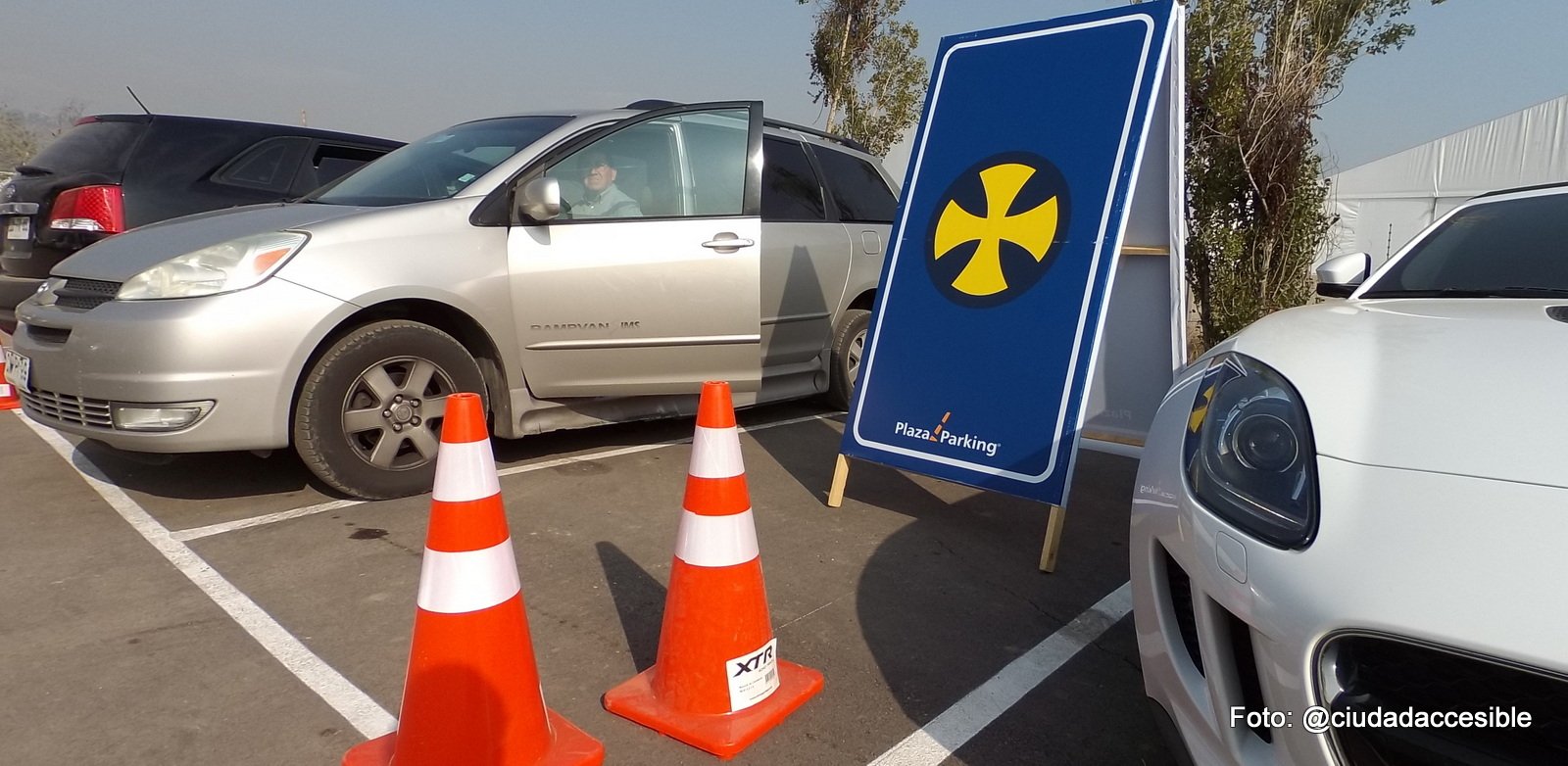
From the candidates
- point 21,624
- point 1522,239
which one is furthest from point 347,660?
point 1522,239

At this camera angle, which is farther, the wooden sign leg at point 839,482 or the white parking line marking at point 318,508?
the wooden sign leg at point 839,482

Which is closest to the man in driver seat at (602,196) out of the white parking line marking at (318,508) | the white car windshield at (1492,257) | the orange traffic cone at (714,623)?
the white parking line marking at (318,508)

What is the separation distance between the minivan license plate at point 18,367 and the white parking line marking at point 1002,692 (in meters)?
3.51

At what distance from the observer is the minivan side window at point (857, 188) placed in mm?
5547

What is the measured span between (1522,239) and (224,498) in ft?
15.2

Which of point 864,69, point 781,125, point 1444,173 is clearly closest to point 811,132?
point 781,125

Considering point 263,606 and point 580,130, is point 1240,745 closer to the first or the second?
point 263,606

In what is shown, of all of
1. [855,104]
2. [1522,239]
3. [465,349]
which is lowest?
[465,349]

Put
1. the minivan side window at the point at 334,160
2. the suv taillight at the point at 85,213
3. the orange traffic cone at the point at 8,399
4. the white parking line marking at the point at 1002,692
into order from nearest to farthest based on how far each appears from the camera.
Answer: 1. the white parking line marking at the point at 1002,692
2. the suv taillight at the point at 85,213
3. the orange traffic cone at the point at 8,399
4. the minivan side window at the point at 334,160

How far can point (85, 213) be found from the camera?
196 inches

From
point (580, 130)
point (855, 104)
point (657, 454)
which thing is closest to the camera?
point (580, 130)

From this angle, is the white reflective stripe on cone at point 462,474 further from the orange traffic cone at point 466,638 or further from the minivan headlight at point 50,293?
the minivan headlight at point 50,293

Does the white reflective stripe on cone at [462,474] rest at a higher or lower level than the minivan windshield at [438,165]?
lower

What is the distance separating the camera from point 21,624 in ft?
8.21
